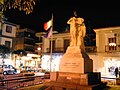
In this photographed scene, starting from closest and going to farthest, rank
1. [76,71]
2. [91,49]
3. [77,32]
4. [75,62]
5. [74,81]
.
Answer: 1. [74,81]
2. [76,71]
3. [75,62]
4. [77,32]
5. [91,49]

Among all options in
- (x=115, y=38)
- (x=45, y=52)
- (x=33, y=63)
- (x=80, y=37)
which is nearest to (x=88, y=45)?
(x=115, y=38)

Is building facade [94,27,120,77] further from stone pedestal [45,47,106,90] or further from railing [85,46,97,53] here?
stone pedestal [45,47,106,90]

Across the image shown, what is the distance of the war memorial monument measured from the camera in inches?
392

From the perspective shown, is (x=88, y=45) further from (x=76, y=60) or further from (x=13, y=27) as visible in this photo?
(x=76, y=60)

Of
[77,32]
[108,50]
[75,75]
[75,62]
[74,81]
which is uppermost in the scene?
[77,32]

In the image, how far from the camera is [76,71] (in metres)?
10.7

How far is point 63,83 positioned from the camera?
10281 millimetres

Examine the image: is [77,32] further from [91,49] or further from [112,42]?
[91,49]

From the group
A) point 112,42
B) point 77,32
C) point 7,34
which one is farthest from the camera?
point 7,34

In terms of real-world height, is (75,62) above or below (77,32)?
below

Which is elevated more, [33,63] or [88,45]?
[88,45]

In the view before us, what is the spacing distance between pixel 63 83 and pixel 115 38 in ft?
70.4

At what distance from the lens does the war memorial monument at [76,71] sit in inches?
392

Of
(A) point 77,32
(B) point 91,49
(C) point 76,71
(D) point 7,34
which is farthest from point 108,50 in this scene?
(C) point 76,71
